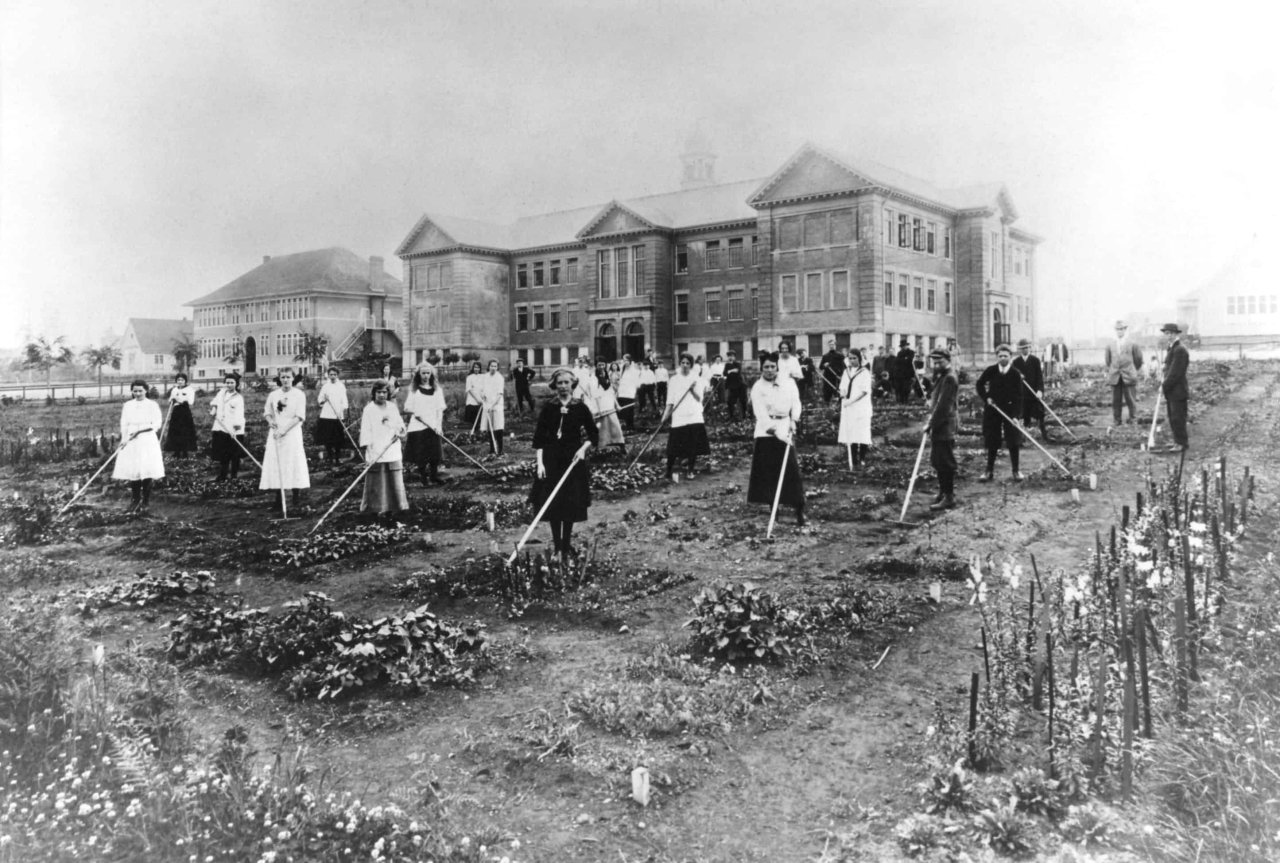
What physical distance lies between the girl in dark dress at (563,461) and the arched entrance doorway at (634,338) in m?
41.9

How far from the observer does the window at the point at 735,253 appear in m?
48.9

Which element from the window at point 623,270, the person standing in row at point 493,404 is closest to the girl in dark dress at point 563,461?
the person standing in row at point 493,404

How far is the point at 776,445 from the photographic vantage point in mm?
10969

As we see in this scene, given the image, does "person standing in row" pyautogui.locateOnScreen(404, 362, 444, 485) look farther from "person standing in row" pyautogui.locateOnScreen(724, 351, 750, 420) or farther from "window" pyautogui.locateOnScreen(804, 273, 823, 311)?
"window" pyautogui.locateOnScreen(804, 273, 823, 311)

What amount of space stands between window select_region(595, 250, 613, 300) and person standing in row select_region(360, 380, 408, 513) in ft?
133

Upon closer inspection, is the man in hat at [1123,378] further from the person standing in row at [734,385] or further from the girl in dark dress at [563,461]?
the girl in dark dress at [563,461]

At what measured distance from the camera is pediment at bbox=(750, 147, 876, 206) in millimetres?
42000

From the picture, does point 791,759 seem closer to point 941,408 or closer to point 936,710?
point 936,710

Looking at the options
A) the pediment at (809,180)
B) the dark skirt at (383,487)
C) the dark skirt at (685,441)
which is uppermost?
the pediment at (809,180)

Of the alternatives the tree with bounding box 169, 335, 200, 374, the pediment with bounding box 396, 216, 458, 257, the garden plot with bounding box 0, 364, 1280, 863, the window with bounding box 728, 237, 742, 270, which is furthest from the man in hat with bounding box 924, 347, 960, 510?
the tree with bounding box 169, 335, 200, 374

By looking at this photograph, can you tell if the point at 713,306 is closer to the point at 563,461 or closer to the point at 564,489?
the point at 563,461

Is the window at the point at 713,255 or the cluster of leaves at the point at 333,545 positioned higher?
the window at the point at 713,255

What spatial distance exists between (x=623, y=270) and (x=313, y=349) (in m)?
19.0

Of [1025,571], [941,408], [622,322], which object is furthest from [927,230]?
[1025,571]
